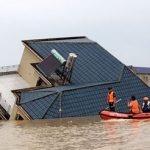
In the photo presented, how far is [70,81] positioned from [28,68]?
759 cm

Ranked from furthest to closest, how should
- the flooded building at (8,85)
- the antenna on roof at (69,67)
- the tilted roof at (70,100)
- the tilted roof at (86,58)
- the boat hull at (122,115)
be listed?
1. the tilted roof at (86,58)
2. the flooded building at (8,85)
3. the antenna on roof at (69,67)
4. the tilted roof at (70,100)
5. the boat hull at (122,115)

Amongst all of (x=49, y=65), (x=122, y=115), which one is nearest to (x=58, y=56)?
(x=49, y=65)

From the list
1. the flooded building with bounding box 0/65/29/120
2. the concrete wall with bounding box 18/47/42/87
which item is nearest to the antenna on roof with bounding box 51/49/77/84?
the concrete wall with bounding box 18/47/42/87

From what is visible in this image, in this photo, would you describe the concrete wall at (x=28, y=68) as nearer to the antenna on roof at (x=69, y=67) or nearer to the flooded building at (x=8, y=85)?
the flooded building at (x=8, y=85)

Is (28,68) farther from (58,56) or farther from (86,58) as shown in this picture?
(58,56)

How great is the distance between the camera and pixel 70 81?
39.7 m

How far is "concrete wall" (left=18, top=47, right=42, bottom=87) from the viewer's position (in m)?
43.3

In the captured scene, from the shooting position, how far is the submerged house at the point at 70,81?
35244 mm

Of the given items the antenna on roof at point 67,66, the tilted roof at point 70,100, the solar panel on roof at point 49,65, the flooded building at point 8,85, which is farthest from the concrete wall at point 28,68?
the tilted roof at point 70,100

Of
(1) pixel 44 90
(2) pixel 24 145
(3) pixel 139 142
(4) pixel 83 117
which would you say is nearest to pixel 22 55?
(1) pixel 44 90

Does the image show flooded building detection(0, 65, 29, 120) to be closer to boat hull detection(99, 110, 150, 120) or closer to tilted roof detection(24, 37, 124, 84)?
tilted roof detection(24, 37, 124, 84)

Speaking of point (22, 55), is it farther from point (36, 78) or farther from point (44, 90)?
point (44, 90)

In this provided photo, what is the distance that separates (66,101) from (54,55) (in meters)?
6.41

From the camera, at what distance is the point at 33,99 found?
35.9m
